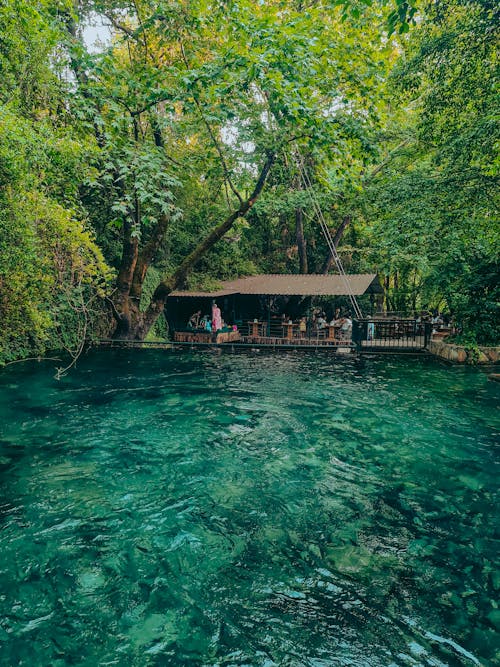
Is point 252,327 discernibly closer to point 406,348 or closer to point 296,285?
point 296,285

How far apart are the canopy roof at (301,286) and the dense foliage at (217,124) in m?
2.82

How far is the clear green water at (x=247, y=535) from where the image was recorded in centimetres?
342

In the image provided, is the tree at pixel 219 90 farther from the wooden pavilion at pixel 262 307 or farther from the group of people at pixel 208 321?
the wooden pavilion at pixel 262 307

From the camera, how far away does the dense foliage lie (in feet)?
25.3

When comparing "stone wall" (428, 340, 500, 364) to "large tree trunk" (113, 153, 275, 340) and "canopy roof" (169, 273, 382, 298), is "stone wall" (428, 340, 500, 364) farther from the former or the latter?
"large tree trunk" (113, 153, 275, 340)

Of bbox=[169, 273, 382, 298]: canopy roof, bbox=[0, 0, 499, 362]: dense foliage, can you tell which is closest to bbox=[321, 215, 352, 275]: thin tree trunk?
bbox=[169, 273, 382, 298]: canopy roof

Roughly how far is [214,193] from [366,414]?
53.8 feet

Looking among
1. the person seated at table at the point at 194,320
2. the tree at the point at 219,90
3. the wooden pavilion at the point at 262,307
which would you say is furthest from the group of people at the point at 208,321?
the tree at the point at 219,90

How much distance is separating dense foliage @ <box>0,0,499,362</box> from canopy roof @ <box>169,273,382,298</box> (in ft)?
9.26

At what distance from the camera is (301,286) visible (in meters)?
20.7

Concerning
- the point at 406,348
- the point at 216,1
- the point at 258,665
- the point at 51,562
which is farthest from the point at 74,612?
the point at 406,348

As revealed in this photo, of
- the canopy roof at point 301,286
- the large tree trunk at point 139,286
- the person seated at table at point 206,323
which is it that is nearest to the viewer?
the large tree trunk at point 139,286

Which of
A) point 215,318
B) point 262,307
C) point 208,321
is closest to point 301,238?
point 262,307

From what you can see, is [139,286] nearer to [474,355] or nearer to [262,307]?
[262,307]
